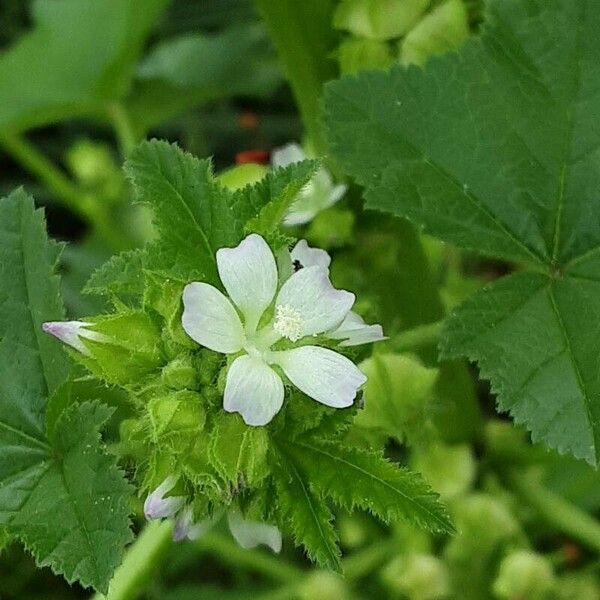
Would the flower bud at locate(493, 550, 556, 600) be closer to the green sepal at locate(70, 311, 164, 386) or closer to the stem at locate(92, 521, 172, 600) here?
the stem at locate(92, 521, 172, 600)

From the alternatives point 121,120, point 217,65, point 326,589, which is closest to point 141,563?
point 326,589

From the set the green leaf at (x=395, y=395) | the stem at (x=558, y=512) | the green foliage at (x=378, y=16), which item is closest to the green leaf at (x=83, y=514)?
the green leaf at (x=395, y=395)

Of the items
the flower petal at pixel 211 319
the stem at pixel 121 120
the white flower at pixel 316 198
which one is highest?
the flower petal at pixel 211 319

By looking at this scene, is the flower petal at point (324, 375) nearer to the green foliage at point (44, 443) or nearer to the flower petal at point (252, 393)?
the flower petal at point (252, 393)

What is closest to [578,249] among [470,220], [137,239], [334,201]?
[470,220]

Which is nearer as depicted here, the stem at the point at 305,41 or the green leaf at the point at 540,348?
the green leaf at the point at 540,348

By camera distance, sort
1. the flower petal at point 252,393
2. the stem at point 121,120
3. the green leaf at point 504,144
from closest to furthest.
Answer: the flower petal at point 252,393 → the green leaf at point 504,144 → the stem at point 121,120
